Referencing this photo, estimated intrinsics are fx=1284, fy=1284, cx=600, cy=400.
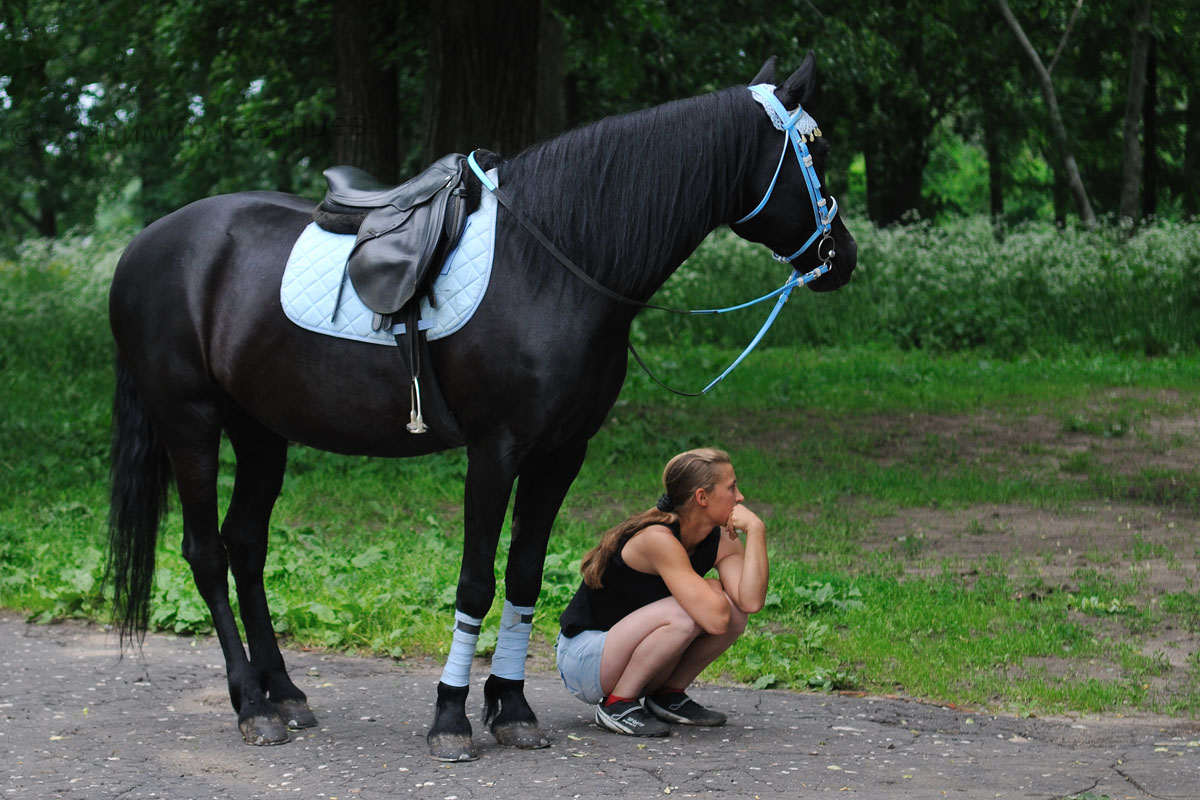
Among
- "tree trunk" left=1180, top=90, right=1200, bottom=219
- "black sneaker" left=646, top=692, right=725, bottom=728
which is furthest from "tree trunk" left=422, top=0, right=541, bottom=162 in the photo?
"tree trunk" left=1180, top=90, right=1200, bottom=219

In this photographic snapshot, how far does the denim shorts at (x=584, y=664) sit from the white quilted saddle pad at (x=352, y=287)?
4.02 ft

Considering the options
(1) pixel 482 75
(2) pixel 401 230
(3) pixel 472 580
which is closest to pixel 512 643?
(3) pixel 472 580

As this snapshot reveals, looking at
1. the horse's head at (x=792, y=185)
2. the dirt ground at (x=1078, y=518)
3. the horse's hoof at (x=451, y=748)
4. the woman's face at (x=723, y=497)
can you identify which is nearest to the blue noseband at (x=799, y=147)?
the horse's head at (x=792, y=185)

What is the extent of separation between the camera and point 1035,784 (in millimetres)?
3947

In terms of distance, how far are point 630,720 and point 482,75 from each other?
20.4 feet

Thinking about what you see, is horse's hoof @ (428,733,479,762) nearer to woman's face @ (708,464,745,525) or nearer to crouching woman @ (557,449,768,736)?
crouching woman @ (557,449,768,736)

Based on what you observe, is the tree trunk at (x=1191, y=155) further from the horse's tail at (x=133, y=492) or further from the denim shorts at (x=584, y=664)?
the horse's tail at (x=133, y=492)

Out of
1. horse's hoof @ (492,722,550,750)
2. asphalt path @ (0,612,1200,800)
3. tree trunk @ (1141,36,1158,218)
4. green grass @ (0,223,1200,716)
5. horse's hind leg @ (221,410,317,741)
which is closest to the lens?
asphalt path @ (0,612,1200,800)

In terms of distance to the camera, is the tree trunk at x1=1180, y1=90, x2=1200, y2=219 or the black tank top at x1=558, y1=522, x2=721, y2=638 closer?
the black tank top at x1=558, y1=522, x2=721, y2=638

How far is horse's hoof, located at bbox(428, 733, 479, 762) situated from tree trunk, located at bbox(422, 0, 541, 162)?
5888mm

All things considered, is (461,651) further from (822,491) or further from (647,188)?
(822,491)

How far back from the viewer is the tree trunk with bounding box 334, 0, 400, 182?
11.3 meters

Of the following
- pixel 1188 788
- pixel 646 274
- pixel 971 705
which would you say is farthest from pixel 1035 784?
pixel 646 274

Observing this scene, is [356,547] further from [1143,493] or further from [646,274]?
[1143,493]
